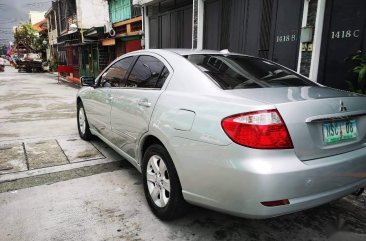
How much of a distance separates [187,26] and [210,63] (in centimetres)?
752

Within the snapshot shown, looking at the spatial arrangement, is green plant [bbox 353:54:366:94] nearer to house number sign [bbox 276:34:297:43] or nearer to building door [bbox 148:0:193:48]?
house number sign [bbox 276:34:297:43]

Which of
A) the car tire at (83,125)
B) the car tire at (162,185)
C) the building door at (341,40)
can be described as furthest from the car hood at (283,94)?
the car tire at (83,125)

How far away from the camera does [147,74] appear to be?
331cm

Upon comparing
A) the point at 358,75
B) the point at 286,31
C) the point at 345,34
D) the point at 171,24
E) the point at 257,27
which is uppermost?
the point at 171,24

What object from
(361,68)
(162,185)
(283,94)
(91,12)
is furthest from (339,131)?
(91,12)

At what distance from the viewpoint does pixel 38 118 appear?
768 centimetres

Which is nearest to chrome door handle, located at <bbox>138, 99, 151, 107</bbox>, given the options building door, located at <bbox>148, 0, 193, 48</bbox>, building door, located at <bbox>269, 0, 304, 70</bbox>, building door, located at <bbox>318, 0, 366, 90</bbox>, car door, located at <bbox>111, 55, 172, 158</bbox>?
car door, located at <bbox>111, 55, 172, 158</bbox>

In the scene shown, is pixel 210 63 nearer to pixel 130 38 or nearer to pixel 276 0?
pixel 276 0

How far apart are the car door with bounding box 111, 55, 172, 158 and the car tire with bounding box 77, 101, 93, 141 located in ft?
5.36

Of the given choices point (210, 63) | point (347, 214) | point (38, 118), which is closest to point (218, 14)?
point (38, 118)

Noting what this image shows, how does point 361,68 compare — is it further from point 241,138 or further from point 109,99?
point 109,99

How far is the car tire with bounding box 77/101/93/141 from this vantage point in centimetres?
→ 529

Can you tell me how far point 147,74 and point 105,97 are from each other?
41.1 inches

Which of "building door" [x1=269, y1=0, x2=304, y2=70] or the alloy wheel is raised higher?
"building door" [x1=269, y1=0, x2=304, y2=70]
